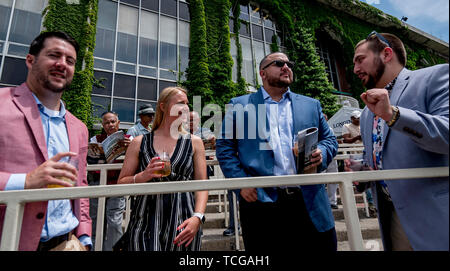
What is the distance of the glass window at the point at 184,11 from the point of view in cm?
1150

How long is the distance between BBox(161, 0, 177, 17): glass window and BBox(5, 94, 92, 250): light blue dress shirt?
11530mm

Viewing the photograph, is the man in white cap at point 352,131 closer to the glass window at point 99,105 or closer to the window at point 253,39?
the window at point 253,39

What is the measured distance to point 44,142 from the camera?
1190mm

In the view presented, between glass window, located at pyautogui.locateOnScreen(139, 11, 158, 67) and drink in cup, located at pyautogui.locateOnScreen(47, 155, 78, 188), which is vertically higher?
glass window, located at pyautogui.locateOnScreen(139, 11, 158, 67)

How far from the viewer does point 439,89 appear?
1014 millimetres

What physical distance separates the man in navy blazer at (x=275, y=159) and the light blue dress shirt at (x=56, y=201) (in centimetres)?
98

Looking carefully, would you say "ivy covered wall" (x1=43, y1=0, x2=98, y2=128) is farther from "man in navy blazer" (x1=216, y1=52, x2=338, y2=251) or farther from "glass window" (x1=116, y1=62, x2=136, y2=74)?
"man in navy blazer" (x1=216, y1=52, x2=338, y2=251)

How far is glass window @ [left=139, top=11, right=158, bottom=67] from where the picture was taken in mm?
10375

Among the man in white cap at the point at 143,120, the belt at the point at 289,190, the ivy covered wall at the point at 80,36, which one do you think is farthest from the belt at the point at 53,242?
the ivy covered wall at the point at 80,36

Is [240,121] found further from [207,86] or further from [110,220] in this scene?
[207,86]

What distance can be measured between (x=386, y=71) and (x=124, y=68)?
33.5 ft

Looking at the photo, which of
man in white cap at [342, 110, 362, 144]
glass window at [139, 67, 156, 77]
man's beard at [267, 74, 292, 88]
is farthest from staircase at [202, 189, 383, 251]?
glass window at [139, 67, 156, 77]

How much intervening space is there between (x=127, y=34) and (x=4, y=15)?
4035 millimetres

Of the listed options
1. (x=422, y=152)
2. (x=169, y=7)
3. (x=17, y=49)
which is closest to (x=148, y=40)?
(x=169, y=7)
